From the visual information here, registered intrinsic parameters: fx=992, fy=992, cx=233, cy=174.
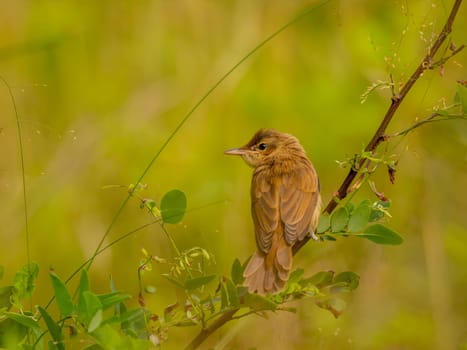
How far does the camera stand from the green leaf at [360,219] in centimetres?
260

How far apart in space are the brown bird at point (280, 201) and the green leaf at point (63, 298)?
0.74 meters

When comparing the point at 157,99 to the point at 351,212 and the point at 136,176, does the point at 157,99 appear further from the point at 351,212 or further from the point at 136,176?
the point at 351,212

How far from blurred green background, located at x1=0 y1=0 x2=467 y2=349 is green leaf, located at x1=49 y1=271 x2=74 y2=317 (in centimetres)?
179

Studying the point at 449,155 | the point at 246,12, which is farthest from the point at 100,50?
the point at 449,155

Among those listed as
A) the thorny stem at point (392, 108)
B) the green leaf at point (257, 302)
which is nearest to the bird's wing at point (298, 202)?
the thorny stem at point (392, 108)

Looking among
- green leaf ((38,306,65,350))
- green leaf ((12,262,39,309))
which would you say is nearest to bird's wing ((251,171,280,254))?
green leaf ((12,262,39,309))

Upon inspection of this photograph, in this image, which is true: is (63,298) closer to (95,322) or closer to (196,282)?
(95,322)

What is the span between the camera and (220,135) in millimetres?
4914

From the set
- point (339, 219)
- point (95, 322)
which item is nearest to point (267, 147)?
point (339, 219)

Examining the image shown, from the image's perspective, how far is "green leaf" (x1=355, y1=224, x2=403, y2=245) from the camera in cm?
254

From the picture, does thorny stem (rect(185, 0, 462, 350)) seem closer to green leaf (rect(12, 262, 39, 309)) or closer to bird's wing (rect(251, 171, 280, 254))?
green leaf (rect(12, 262, 39, 309))

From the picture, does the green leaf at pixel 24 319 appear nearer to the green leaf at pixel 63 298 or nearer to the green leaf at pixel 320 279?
the green leaf at pixel 63 298

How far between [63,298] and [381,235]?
2.87 feet

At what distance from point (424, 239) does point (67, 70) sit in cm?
197
